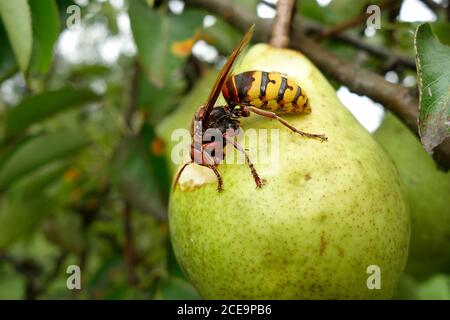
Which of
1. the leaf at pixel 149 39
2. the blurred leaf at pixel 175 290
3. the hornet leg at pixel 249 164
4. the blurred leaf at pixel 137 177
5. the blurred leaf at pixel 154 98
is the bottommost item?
the blurred leaf at pixel 175 290

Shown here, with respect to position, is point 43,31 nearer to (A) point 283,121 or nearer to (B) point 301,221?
(A) point 283,121

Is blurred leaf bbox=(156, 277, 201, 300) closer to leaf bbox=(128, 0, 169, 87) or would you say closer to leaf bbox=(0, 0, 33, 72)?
leaf bbox=(128, 0, 169, 87)

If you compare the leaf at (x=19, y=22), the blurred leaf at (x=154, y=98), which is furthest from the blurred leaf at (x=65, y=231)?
the leaf at (x=19, y=22)

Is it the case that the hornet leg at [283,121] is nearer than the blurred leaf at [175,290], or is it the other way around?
the hornet leg at [283,121]

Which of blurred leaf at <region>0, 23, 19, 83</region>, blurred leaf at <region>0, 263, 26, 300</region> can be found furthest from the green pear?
blurred leaf at <region>0, 263, 26, 300</region>

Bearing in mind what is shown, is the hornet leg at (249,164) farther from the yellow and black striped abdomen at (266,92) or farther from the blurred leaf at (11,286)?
the blurred leaf at (11,286)
